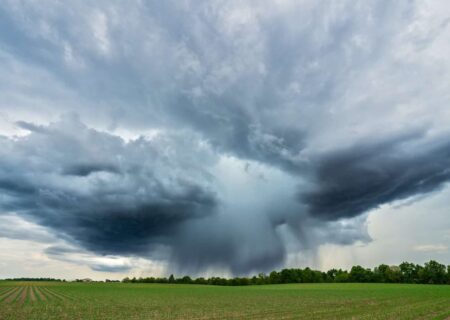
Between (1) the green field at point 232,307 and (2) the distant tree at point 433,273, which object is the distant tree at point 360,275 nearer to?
(2) the distant tree at point 433,273

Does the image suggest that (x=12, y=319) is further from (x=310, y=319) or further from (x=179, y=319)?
(x=310, y=319)

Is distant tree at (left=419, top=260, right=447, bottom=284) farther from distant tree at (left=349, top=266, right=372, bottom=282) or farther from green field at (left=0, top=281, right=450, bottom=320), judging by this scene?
green field at (left=0, top=281, right=450, bottom=320)

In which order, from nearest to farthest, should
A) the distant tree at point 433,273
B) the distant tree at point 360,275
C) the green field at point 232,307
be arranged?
the green field at point 232,307 < the distant tree at point 433,273 < the distant tree at point 360,275

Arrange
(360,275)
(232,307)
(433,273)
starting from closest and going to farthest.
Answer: (232,307)
(433,273)
(360,275)

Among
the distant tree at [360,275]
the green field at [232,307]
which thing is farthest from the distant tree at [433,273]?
the green field at [232,307]

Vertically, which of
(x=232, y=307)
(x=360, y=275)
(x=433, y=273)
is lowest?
(x=232, y=307)

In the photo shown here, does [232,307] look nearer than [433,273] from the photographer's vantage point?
Yes

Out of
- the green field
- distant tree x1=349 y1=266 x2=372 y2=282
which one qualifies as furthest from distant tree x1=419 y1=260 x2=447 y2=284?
the green field

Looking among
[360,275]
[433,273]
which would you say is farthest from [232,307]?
[360,275]

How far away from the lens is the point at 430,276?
170 metres

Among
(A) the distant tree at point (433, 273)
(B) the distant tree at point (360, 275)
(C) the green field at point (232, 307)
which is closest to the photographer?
(C) the green field at point (232, 307)

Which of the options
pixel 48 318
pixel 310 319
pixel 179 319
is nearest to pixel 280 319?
pixel 310 319

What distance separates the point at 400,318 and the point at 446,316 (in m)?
4.78

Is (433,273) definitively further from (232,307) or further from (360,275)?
(232,307)
